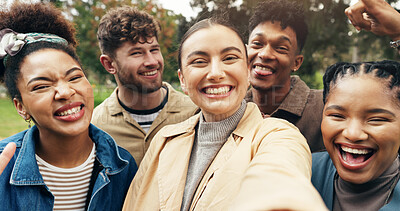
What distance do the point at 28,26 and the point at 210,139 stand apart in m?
1.69

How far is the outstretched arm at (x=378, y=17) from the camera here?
2139mm

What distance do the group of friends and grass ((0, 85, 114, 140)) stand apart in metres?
6.37

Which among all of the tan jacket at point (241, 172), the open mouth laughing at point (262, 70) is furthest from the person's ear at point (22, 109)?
the open mouth laughing at point (262, 70)

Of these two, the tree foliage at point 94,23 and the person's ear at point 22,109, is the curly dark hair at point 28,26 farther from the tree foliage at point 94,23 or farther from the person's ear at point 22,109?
the tree foliage at point 94,23

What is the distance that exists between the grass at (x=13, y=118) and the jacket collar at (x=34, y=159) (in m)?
6.23

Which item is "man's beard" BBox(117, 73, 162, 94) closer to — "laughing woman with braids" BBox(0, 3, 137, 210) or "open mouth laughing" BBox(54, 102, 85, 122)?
"laughing woman with braids" BBox(0, 3, 137, 210)

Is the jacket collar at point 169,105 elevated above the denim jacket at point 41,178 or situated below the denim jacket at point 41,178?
above

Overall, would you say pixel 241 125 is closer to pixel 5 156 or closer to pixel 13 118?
pixel 5 156

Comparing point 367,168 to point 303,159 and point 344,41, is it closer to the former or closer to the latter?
point 303,159

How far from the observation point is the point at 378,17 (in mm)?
2174

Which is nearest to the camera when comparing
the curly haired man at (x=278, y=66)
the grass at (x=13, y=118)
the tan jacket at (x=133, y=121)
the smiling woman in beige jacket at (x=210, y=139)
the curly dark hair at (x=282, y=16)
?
the smiling woman in beige jacket at (x=210, y=139)

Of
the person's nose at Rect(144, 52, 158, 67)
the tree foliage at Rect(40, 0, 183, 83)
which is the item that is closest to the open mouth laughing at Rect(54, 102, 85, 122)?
the person's nose at Rect(144, 52, 158, 67)

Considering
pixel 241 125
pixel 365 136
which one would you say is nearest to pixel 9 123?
pixel 241 125

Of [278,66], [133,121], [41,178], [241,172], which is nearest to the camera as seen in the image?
[241,172]
